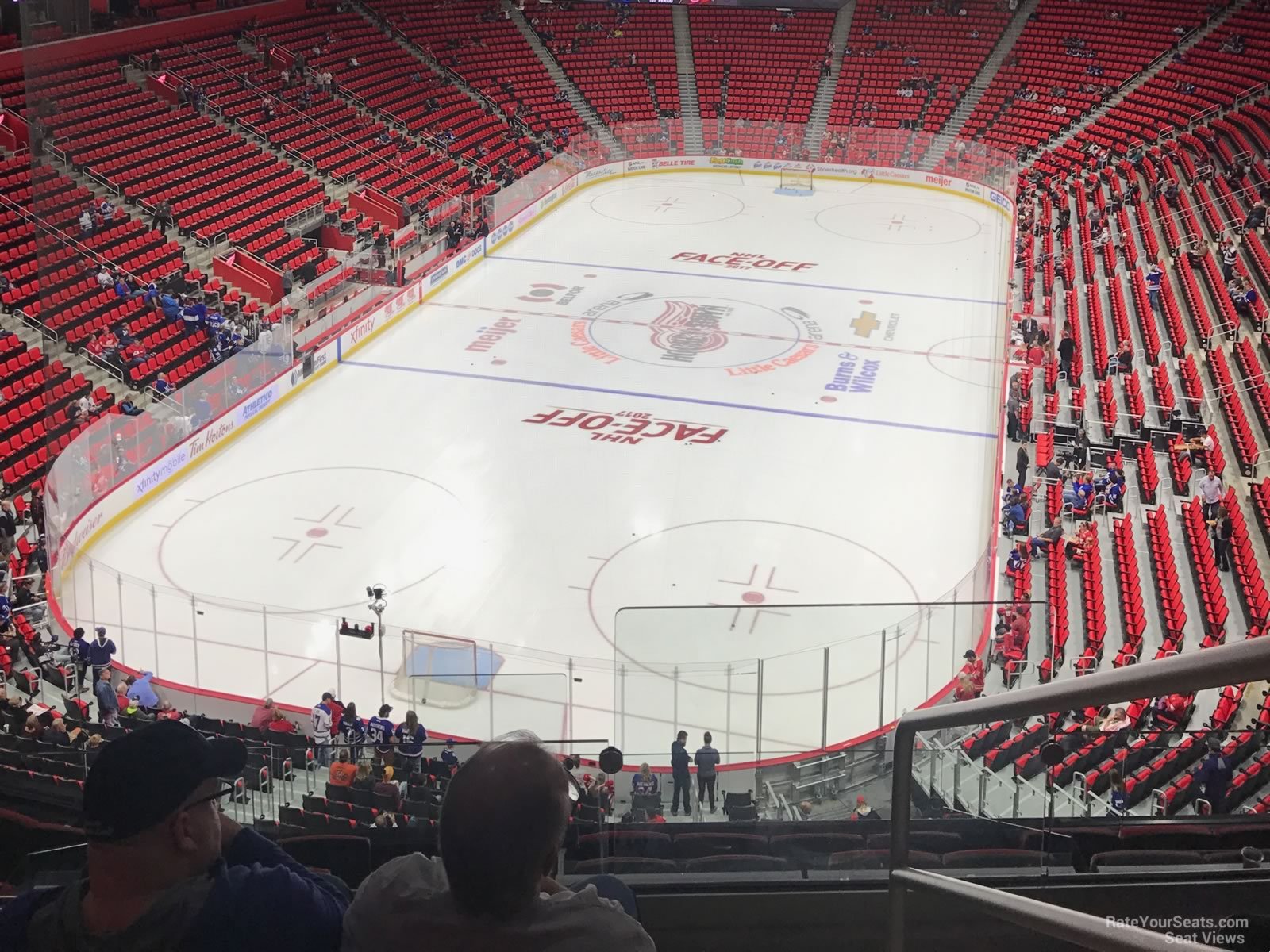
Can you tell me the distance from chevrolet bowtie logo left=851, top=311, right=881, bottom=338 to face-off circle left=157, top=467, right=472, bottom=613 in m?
10.7

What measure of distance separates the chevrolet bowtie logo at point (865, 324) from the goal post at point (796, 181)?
492 inches

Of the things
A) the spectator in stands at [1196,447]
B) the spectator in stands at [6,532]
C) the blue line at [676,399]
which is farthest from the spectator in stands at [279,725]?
the spectator in stands at [1196,447]

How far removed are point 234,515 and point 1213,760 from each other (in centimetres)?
1329

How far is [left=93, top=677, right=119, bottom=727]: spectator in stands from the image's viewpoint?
1136 centimetres

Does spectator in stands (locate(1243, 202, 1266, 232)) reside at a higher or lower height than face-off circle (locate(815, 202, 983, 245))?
higher

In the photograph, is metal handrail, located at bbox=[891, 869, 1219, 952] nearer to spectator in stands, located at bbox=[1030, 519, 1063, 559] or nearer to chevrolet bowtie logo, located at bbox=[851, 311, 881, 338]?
spectator in stands, located at bbox=[1030, 519, 1063, 559]

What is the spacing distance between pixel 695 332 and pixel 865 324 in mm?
3532

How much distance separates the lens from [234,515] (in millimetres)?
16812

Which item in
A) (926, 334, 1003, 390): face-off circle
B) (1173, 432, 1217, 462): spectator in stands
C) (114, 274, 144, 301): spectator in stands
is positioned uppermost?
(114, 274, 144, 301): spectator in stands

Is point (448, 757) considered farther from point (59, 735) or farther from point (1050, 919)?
point (1050, 919)

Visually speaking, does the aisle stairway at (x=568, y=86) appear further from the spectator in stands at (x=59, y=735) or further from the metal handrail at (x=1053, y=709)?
the metal handrail at (x=1053, y=709)

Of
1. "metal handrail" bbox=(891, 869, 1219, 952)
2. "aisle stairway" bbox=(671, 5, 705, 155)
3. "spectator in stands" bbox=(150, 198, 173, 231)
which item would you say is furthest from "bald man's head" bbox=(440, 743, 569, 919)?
"aisle stairway" bbox=(671, 5, 705, 155)

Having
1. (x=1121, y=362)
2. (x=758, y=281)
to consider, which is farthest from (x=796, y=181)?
(x=1121, y=362)

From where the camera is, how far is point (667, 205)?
118 feet
